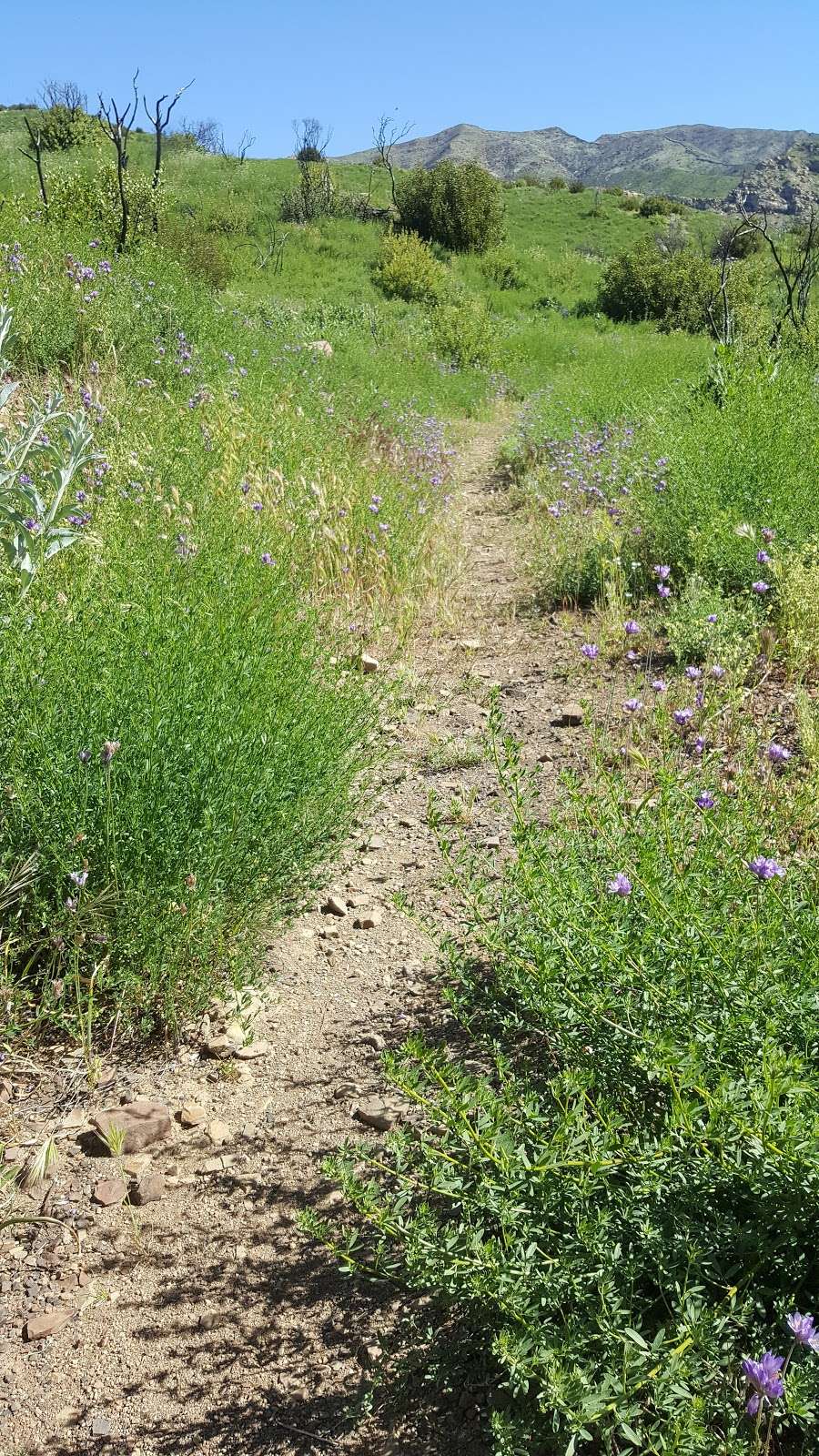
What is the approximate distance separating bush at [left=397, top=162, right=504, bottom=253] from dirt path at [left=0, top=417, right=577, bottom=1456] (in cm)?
2815

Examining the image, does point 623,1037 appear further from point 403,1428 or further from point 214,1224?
point 214,1224

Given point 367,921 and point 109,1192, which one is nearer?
point 109,1192

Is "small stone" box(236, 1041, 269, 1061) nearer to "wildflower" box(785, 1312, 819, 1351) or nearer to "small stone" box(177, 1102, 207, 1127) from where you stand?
"small stone" box(177, 1102, 207, 1127)

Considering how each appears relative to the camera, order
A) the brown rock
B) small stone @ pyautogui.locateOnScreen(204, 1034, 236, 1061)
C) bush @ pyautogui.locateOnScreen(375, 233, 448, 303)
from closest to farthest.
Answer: the brown rock → small stone @ pyautogui.locateOnScreen(204, 1034, 236, 1061) → bush @ pyautogui.locateOnScreen(375, 233, 448, 303)

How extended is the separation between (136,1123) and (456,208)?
98.7ft

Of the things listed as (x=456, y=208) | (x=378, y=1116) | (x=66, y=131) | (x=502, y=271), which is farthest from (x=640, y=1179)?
(x=66, y=131)

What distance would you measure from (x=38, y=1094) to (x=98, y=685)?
1.10 metres

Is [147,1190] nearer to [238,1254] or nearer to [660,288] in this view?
[238,1254]

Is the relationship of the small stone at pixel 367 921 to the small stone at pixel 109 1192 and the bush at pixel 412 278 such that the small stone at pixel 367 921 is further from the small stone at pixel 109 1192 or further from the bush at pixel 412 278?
the bush at pixel 412 278

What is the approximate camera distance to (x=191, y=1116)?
2344 mm

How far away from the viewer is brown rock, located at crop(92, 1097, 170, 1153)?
2.24 m

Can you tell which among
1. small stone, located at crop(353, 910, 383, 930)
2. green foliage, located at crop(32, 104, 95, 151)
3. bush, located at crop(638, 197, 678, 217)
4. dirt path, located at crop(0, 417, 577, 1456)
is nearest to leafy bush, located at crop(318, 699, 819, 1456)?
dirt path, located at crop(0, 417, 577, 1456)

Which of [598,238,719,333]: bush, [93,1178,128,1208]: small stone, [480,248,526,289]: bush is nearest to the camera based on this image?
[93,1178,128,1208]: small stone

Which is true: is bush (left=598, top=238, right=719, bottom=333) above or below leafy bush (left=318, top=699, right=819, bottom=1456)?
above
